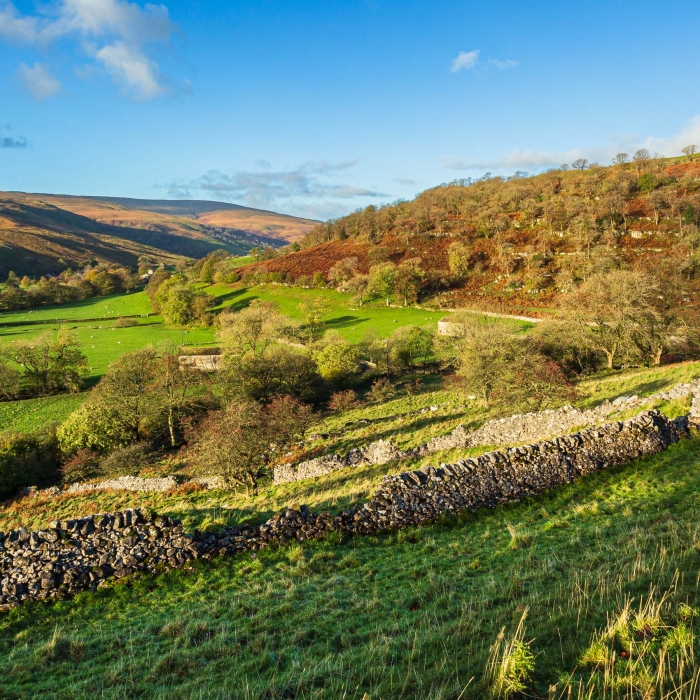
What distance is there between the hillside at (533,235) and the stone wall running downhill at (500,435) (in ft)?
181

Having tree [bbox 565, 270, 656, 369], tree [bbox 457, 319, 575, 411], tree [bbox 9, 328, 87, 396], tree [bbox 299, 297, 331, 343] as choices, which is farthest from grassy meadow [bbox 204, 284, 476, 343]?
tree [bbox 9, 328, 87, 396]

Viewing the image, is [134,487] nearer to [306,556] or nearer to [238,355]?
[306,556]

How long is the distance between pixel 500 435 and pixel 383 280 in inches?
2839


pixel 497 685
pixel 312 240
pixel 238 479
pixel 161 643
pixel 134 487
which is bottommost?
pixel 134 487

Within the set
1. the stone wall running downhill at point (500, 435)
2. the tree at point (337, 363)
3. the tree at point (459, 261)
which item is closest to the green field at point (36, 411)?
the tree at point (337, 363)

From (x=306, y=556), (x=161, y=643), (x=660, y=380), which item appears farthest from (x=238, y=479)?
(x=660, y=380)

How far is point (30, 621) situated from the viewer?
28.5 feet

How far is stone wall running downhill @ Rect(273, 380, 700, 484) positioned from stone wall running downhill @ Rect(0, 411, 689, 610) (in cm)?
404

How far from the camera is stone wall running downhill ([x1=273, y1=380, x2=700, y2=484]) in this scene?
18766 millimetres

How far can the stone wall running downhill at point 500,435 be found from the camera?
18766 mm

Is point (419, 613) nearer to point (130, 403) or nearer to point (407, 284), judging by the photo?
point (130, 403)

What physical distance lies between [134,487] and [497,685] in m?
27.6

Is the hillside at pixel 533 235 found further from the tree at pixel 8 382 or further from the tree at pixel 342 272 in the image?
the tree at pixel 8 382

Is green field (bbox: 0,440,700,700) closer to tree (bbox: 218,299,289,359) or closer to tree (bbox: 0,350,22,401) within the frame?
tree (bbox: 218,299,289,359)
